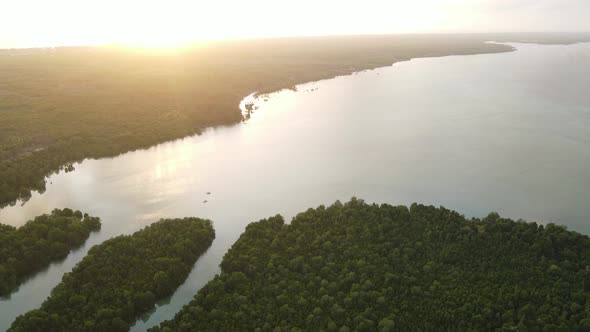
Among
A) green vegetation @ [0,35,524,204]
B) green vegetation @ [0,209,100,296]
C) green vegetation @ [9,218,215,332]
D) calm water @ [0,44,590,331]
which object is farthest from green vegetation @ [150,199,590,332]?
green vegetation @ [0,35,524,204]

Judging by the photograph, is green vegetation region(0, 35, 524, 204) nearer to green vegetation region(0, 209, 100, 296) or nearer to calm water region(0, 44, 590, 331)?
calm water region(0, 44, 590, 331)

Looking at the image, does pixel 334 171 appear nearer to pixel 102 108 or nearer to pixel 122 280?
pixel 122 280

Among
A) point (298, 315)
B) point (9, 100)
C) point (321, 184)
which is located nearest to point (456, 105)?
point (321, 184)

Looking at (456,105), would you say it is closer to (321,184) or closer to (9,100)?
(321,184)

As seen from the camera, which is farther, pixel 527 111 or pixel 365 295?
pixel 527 111

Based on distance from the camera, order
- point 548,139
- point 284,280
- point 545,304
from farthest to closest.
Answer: point 548,139 < point 284,280 < point 545,304

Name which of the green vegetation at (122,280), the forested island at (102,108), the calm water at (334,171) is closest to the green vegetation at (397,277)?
the green vegetation at (122,280)

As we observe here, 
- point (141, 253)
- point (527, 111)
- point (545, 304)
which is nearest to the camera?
point (545, 304)
